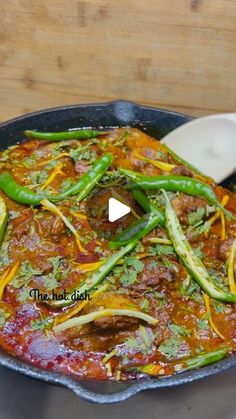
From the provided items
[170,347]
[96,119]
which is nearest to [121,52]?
[96,119]

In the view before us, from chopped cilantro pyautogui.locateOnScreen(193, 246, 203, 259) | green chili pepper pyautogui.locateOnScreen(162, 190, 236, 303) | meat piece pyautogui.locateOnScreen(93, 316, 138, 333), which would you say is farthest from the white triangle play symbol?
meat piece pyautogui.locateOnScreen(93, 316, 138, 333)

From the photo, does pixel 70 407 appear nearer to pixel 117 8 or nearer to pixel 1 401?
pixel 1 401

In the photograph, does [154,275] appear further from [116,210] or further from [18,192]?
[18,192]

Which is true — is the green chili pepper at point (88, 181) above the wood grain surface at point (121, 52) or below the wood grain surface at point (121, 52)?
below

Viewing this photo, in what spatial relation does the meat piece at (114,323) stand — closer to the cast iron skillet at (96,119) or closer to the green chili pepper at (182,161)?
the green chili pepper at (182,161)

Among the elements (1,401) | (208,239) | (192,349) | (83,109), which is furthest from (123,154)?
(1,401)

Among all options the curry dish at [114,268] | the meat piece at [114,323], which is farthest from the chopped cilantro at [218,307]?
the meat piece at [114,323]
